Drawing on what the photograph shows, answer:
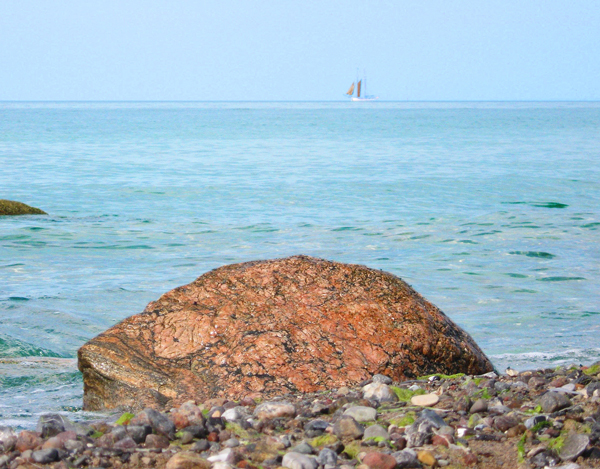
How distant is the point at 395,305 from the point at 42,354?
4387 millimetres

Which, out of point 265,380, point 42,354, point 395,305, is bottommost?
point 42,354

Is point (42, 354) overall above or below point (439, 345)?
below

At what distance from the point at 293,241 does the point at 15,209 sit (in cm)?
841

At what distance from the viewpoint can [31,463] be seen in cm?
332

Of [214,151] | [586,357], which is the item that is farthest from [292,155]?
[586,357]

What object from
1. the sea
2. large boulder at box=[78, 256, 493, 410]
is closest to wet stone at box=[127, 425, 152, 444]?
large boulder at box=[78, 256, 493, 410]

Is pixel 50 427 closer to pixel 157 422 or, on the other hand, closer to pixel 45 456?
pixel 45 456

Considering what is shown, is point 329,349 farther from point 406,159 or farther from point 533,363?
point 406,159

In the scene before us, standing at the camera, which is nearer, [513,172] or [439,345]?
[439,345]

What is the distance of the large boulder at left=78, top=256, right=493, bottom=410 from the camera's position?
17.0 feet

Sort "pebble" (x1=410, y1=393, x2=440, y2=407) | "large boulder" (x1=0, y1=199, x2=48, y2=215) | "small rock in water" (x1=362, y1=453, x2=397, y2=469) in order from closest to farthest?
"small rock in water" (x1=362, y1=453, x2=397, y2=469) < "pebble" (x1=410, y1=393, x2=440, y2=407) < "large boulder" (x1=0, y1=199, x2=48, y2=215)

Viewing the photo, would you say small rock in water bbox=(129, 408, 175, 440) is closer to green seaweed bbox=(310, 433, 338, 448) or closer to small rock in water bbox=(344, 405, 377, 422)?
green seaweed bbox=(310, 433, 338, 448)

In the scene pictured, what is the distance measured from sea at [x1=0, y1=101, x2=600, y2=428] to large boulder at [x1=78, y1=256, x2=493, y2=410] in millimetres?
704

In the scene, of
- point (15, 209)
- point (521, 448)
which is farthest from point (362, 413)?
point (15, 209)
